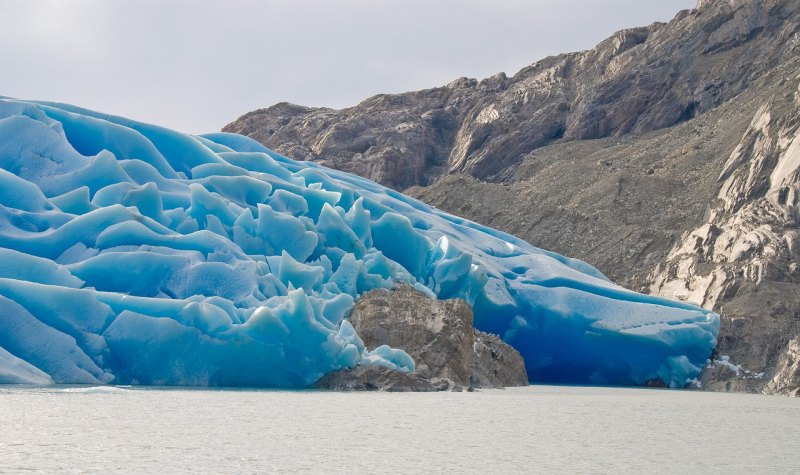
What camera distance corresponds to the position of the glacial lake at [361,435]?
650 cm

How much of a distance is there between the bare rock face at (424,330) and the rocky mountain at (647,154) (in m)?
6.29

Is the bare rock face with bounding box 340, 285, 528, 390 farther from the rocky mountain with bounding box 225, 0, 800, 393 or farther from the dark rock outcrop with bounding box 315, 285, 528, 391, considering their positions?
the rocky mountain with bounding box 225, 0, 800, 393

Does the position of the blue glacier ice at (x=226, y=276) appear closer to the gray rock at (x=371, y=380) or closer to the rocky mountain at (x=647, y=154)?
the gray rock at (x=371, y=380)

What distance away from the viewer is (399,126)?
2250 inches

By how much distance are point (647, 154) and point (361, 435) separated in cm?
3591

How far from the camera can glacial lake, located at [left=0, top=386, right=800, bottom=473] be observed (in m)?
6.50

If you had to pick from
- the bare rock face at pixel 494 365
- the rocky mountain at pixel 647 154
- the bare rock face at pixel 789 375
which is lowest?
the bare rock face at pixel 494 365

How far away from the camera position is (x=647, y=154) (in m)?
41.9

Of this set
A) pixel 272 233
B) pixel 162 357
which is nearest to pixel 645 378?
pixel 272 233

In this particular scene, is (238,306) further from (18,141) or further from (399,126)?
(399,126)

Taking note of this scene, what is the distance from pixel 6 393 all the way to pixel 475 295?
33.3 ft

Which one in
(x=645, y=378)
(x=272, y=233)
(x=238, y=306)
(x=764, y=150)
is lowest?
(x=645, y=378)

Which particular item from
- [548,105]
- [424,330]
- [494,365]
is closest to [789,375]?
[494,365]

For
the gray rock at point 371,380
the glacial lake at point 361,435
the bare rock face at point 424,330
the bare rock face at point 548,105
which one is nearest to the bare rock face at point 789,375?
the glacial lake at point 361,435
